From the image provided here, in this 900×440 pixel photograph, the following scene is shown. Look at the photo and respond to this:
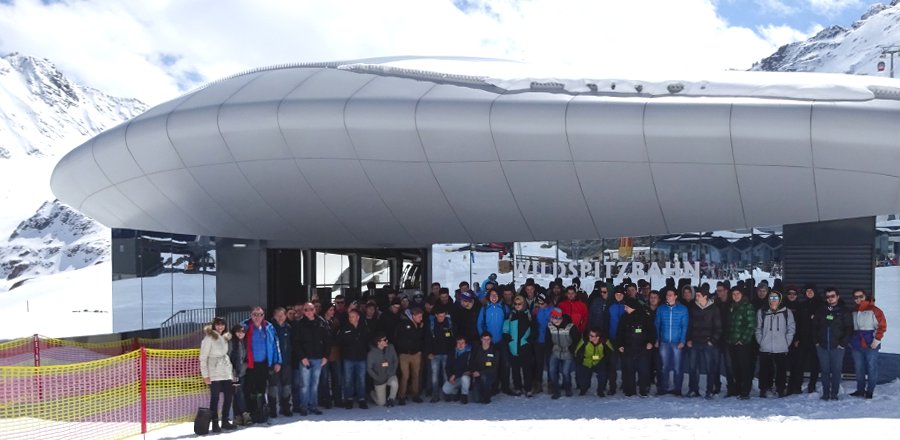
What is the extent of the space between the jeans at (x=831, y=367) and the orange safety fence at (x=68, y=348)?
972cm

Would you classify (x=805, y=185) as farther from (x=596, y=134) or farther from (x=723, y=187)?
(x=596, y=134)

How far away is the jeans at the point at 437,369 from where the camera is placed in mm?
10492

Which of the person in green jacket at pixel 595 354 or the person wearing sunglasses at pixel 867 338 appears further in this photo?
the person in green jacket at pixel 595 354

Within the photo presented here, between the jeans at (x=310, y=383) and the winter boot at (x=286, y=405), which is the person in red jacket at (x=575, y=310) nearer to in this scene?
the jeans at (x=310, y=383)

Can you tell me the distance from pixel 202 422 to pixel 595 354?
4891 millimetres

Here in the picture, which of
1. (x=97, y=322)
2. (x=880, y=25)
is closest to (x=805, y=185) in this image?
(x=97, y=322)

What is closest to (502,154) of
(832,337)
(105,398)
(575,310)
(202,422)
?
(575,310)

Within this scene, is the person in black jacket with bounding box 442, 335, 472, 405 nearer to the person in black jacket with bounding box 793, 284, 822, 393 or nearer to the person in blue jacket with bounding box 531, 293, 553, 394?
the person in blue jacket with bounding box 531, 293, 553, 394

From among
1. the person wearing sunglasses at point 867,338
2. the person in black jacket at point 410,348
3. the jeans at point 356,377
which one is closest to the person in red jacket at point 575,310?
the person in black jacket at point 410,348

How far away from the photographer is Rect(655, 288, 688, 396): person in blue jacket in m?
10.2

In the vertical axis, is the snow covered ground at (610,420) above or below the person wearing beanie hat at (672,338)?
below

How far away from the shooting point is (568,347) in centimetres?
1042

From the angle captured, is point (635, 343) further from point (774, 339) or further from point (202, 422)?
point (202, 422)

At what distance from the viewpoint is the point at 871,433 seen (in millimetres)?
7566
